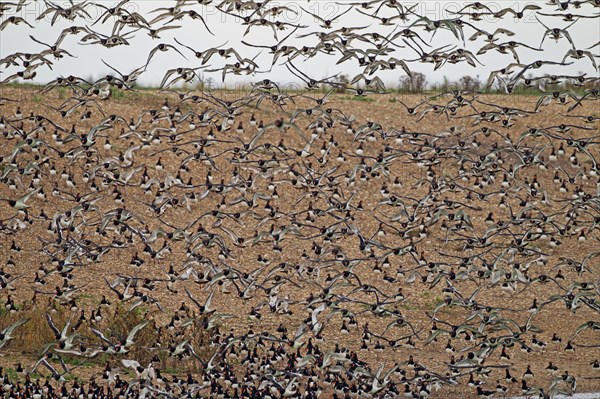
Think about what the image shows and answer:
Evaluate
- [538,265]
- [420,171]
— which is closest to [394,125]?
[420,171]

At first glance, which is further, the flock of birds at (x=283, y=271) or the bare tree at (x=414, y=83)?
the bare tree at (x=414, y=83)

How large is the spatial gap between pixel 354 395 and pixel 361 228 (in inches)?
581

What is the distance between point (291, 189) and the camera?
38344 millimetres

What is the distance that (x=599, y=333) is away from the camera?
2944 cm

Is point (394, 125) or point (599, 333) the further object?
point (394, 125)

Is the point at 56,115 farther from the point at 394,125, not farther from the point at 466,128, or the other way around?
the point at 466,128

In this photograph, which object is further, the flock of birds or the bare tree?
the bare tree

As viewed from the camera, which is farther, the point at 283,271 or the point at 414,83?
the point at 414,83

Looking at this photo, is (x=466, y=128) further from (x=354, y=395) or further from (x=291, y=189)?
(x=354, y=395)

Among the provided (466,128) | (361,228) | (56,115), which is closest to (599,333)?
(361,228)

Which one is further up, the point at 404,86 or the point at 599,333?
the point at 404,86

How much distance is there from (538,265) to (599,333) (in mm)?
5544

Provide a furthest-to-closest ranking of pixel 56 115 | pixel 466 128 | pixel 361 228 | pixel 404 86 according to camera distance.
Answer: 1. pixel 404 86
2. pixel 466 128
3. pixel 56 115
4. pixel 361 228

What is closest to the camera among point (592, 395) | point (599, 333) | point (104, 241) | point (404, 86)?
point (592, 395)
